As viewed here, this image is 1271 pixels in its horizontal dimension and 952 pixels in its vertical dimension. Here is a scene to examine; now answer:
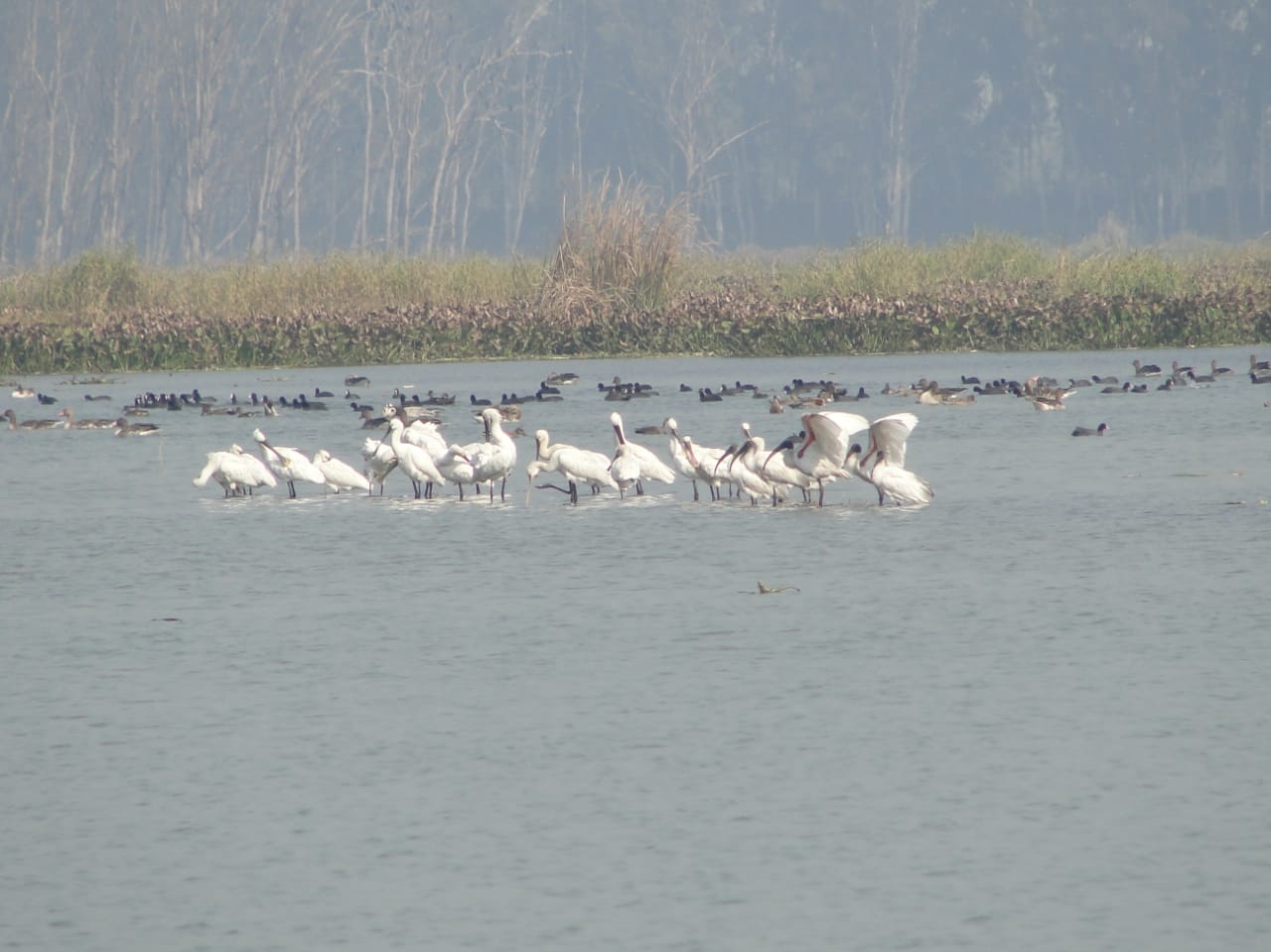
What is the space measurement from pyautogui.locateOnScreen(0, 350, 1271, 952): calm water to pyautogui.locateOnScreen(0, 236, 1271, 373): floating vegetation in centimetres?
1916

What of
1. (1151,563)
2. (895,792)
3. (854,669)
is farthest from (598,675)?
(1151,563)

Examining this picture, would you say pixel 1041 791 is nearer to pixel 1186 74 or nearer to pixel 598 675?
pixel 598 675

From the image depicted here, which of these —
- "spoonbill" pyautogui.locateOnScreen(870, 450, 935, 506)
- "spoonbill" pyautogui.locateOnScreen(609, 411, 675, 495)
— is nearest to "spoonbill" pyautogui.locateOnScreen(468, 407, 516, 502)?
"spoonbill" pyautogui.locateOnScreen(609, 411, 675, 495)

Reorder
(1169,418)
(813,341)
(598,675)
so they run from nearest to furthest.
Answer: (598,675) < (1169,418) < (813,341)

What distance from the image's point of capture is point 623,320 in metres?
37.2

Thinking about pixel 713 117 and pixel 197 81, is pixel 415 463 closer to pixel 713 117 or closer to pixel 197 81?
pixel 197 81

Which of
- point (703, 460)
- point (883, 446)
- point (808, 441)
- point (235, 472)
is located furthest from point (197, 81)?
point (883, 446)

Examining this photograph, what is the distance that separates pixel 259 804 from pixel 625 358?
29.7 metres

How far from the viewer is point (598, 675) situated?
34.7 feet

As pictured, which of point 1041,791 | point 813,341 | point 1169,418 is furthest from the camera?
point 813,341

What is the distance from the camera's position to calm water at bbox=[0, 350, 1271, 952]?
7.09 meters

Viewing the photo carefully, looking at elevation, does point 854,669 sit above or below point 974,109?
below

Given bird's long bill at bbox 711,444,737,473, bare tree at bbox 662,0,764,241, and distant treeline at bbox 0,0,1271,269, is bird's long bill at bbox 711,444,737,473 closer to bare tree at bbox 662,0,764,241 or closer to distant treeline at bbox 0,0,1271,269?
distant treeline at bbox 0,0,1271,269

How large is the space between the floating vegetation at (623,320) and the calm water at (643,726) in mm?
19157
